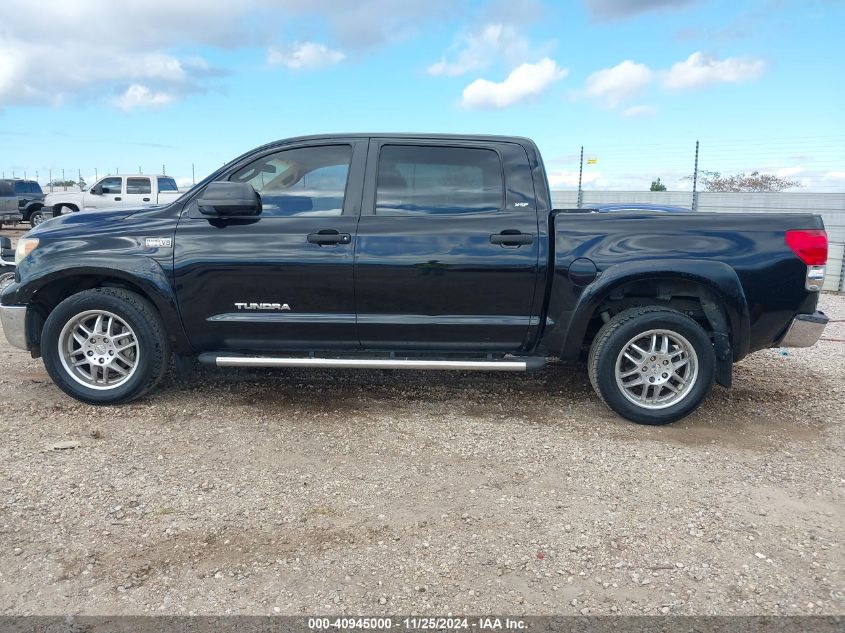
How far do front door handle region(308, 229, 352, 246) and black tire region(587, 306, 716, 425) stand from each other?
1804 mm

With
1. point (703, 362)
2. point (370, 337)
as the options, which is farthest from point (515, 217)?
point (703, 362)

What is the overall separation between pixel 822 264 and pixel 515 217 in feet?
6.38

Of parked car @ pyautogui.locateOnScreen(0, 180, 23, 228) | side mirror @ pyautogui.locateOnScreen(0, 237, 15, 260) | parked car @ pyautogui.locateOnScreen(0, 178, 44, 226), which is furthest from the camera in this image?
parked car @ pyautogui.locateOnScreen(0, 178, 44, 226)

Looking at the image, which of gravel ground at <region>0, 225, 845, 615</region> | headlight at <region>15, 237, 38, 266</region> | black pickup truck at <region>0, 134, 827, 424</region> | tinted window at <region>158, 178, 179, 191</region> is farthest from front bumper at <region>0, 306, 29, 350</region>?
tinted window at <region>158, 178, 179, 191</region>

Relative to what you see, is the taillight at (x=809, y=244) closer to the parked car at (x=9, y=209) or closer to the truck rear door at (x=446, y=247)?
the truck rear door at (x=446, y=247)

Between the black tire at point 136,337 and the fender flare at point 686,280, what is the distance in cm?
276

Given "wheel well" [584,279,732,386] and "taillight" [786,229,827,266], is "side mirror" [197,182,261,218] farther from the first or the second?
"taillight" [786,229,827,266]

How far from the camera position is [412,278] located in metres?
4.04

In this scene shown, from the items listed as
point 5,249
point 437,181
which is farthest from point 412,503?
point 5,249

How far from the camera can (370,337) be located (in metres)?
4.16

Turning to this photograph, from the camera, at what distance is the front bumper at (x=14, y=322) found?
4.19 metres

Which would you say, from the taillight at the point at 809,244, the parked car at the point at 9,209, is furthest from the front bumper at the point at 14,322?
the parked car at the point at 9,209

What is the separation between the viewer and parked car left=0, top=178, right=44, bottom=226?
67.8 feet

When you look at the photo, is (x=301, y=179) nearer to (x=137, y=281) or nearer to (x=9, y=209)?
(x=137, y=281)
